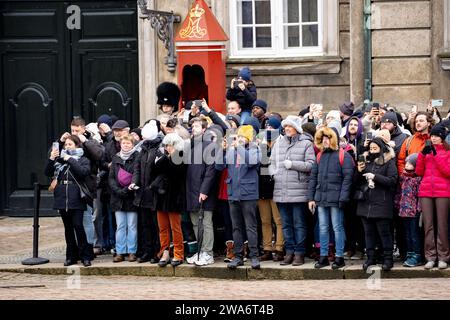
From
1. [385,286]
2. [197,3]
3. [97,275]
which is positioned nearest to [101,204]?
[97,275]

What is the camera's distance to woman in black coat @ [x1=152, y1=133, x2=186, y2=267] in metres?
17.9

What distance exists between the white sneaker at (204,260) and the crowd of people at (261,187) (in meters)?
0.02

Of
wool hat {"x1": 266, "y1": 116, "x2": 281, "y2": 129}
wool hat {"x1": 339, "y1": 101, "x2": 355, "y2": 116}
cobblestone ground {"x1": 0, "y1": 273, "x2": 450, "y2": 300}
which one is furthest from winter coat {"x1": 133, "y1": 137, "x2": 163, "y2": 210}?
wool hat {"x1": 339, "y1": 101, "x2": 355, "y2": 116}

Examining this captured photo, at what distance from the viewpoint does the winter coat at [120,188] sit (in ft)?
60.3

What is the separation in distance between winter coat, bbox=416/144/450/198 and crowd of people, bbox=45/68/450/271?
12 millimetres

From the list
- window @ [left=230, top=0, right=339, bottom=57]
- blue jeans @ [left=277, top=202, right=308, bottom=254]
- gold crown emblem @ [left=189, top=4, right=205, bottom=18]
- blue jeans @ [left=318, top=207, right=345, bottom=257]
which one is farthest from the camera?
window @ [left=230, top=0, right=339, bottom=57]

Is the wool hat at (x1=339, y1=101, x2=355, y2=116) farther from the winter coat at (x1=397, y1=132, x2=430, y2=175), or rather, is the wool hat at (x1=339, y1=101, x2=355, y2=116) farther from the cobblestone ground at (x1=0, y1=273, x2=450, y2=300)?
the cobblestone ground at (x1=0, y1=273, x2=450, y2=300)

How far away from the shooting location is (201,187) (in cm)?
1786

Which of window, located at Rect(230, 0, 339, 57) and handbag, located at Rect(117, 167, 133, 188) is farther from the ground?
window, located at Rect(230, 0, 339, 57)

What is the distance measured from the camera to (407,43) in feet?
72.7

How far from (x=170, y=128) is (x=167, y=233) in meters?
1.35
